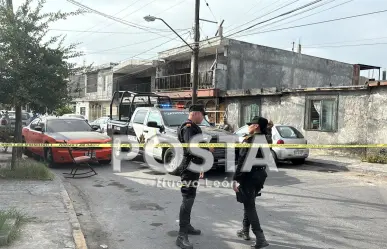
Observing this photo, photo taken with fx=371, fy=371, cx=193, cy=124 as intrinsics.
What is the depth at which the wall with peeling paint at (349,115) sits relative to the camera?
1402cm

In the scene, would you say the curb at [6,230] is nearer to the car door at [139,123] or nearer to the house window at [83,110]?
the car door at [139,123]

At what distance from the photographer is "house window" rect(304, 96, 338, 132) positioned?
15.9m

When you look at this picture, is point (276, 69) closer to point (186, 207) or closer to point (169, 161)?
point (169, 161)

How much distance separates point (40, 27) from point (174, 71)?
21.7 m

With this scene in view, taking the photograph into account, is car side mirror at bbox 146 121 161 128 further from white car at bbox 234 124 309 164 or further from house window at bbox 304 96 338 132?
house window at bbox 304 96 338 132

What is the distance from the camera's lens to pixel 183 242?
15.3ft

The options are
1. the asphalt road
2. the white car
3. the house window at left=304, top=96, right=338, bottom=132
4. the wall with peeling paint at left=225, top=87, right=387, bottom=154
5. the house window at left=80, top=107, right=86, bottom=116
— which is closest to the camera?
the asphalt road

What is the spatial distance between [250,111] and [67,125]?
11.2 metres

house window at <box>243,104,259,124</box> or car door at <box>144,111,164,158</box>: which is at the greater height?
house window at <box>243,104,259,124</box>

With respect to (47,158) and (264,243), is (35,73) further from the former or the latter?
(264,243)

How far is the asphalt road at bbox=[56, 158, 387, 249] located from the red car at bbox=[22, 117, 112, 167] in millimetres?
982

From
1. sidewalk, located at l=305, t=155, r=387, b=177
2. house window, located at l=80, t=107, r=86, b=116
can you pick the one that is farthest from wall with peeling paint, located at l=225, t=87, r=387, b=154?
house window, located at l=80, t=107, r=86, b=116

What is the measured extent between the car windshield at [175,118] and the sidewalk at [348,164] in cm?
498

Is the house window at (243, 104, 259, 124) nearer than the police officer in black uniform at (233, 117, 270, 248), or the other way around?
the police officer in black uniform at (233, 117, 270, 248)
